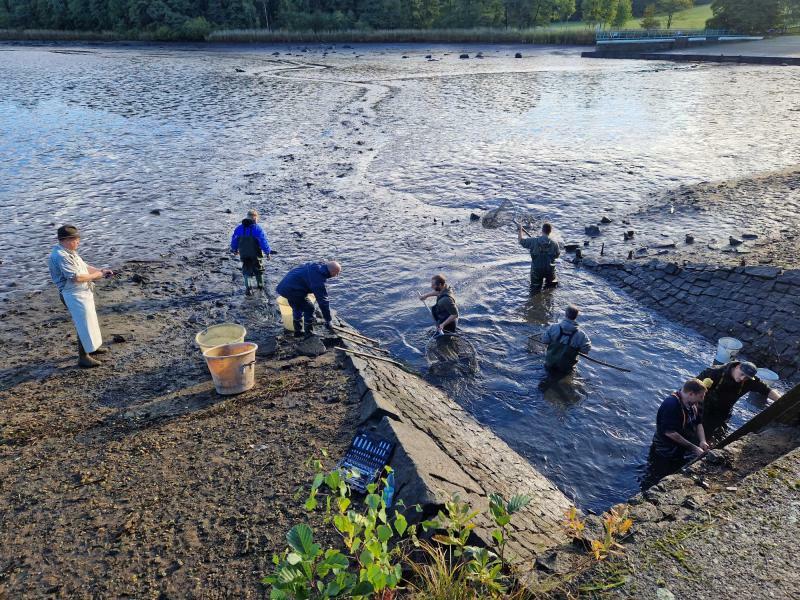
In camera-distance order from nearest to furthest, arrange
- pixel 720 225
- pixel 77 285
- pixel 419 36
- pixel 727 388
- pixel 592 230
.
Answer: pixel 727 388 → pixel 77 285 → pixel 720 225 → pixel 592 230 → pixel 419 36

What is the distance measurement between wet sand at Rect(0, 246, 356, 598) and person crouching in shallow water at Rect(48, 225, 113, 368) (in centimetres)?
39

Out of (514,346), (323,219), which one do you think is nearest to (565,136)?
(323,219)

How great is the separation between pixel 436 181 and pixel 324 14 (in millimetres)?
76190

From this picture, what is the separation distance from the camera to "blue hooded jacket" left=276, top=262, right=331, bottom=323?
938 cm

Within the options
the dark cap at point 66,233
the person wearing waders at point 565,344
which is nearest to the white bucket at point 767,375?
the person wearing waders at point 565,344

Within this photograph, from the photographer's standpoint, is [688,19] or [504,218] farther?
[688,19]

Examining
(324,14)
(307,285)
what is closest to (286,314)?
(307,285)

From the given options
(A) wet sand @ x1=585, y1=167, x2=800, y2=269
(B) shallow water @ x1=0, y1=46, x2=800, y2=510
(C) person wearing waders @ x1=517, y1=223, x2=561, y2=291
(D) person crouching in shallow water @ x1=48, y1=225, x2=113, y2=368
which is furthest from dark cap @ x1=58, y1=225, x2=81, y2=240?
(A) wet sand @ x1=585, y1=167, x2=800, y2=269

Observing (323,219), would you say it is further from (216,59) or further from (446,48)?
(446,48)

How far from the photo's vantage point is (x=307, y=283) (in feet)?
30.9

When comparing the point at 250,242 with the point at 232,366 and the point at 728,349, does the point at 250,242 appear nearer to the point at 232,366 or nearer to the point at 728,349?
the point at 232,366

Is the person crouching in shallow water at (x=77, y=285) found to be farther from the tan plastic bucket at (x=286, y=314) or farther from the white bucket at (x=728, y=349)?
the white bucket at (x=728, y=349)

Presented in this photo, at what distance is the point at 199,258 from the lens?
46.0ft

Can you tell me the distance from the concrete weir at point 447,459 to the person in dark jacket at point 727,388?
299 cm
